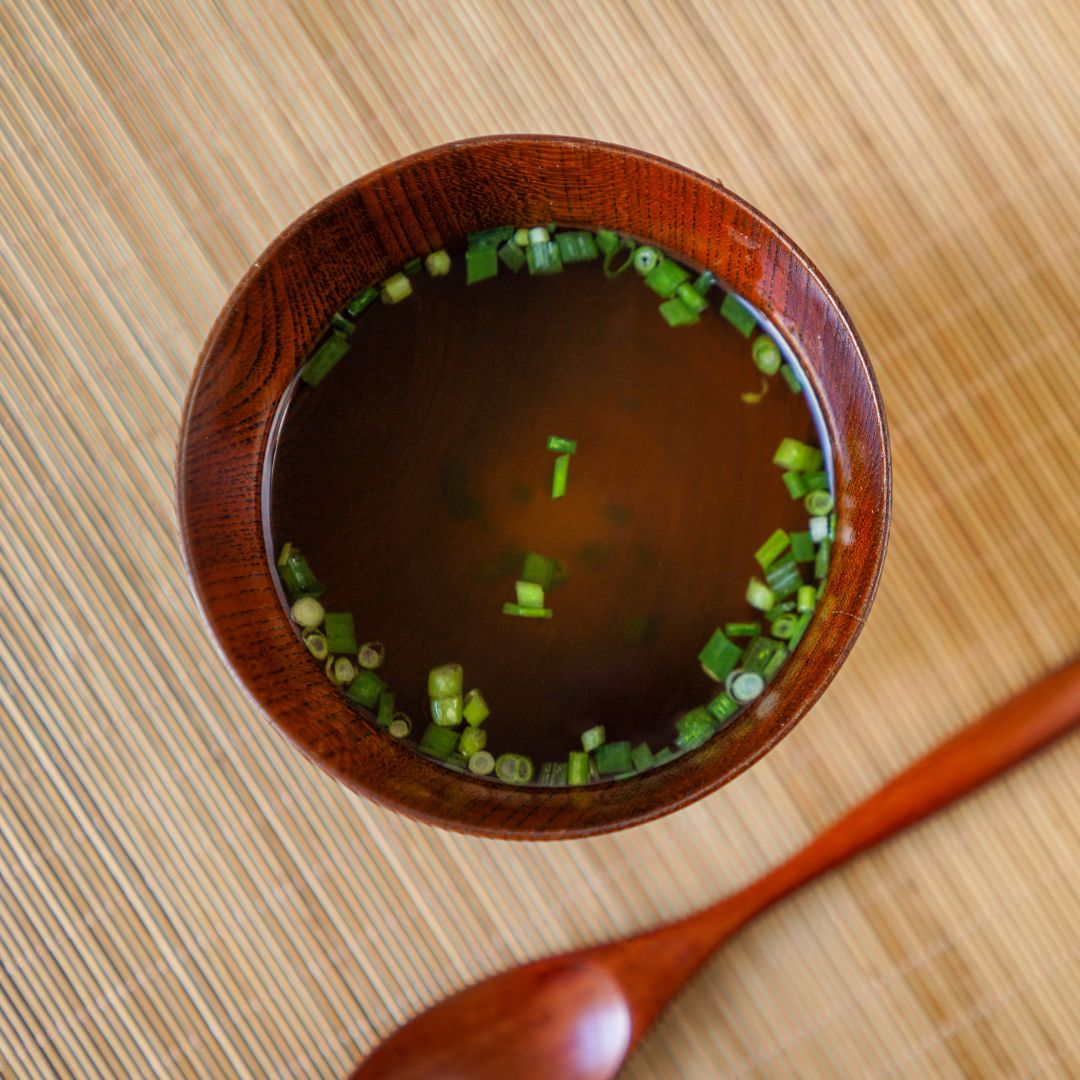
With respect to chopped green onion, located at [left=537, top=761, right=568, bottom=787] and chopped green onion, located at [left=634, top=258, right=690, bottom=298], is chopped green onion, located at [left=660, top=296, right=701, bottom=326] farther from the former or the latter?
chopped green onion, located at [left=537, top=761, right=568, bottom=787]

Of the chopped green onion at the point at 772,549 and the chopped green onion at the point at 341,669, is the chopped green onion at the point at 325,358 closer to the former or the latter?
the chopped green onion at the point at 341,669

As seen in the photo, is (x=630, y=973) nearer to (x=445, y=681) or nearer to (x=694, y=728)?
(x=694, y=728)

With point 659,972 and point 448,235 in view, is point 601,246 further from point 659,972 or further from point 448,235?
point 659,972

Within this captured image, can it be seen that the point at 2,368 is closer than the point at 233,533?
No

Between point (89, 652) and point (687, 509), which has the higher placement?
point (89, 652)

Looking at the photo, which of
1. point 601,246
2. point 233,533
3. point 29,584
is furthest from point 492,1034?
point 601,246

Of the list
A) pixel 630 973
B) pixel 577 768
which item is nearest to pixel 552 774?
pixel 577 768
